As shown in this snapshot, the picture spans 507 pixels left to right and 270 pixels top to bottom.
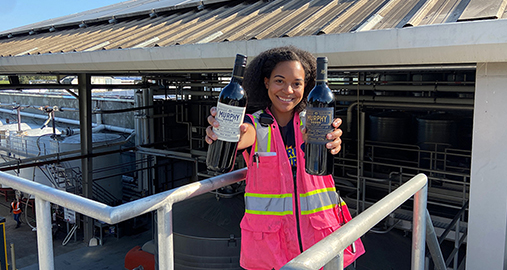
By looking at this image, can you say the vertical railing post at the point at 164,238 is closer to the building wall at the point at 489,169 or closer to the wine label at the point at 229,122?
the wine label at the point at 229,122

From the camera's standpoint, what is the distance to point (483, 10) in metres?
2.64

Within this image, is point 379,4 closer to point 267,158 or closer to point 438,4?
point 438,4

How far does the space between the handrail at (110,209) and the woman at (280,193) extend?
31 centimetres

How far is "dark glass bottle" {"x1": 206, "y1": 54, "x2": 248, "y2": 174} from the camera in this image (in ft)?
5.77

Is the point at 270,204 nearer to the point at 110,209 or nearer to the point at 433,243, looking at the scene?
the point at 110,209

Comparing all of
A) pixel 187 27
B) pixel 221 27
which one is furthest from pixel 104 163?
pixel 221 27

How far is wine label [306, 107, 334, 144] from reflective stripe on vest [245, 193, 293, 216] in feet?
1.13

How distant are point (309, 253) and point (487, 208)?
197 centimetres

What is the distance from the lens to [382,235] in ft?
19.8

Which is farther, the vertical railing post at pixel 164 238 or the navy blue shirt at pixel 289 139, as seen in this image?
the navy blue shirt at pixel 289 139

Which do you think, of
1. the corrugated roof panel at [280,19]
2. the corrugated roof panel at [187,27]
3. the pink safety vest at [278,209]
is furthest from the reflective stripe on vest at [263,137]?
the corrugated roof panel at [187,27]

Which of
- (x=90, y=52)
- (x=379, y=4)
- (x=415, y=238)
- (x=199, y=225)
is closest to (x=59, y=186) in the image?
(x=199, y=225)

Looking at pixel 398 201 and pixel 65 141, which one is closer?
pixel 398 201

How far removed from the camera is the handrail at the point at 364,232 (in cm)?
104
